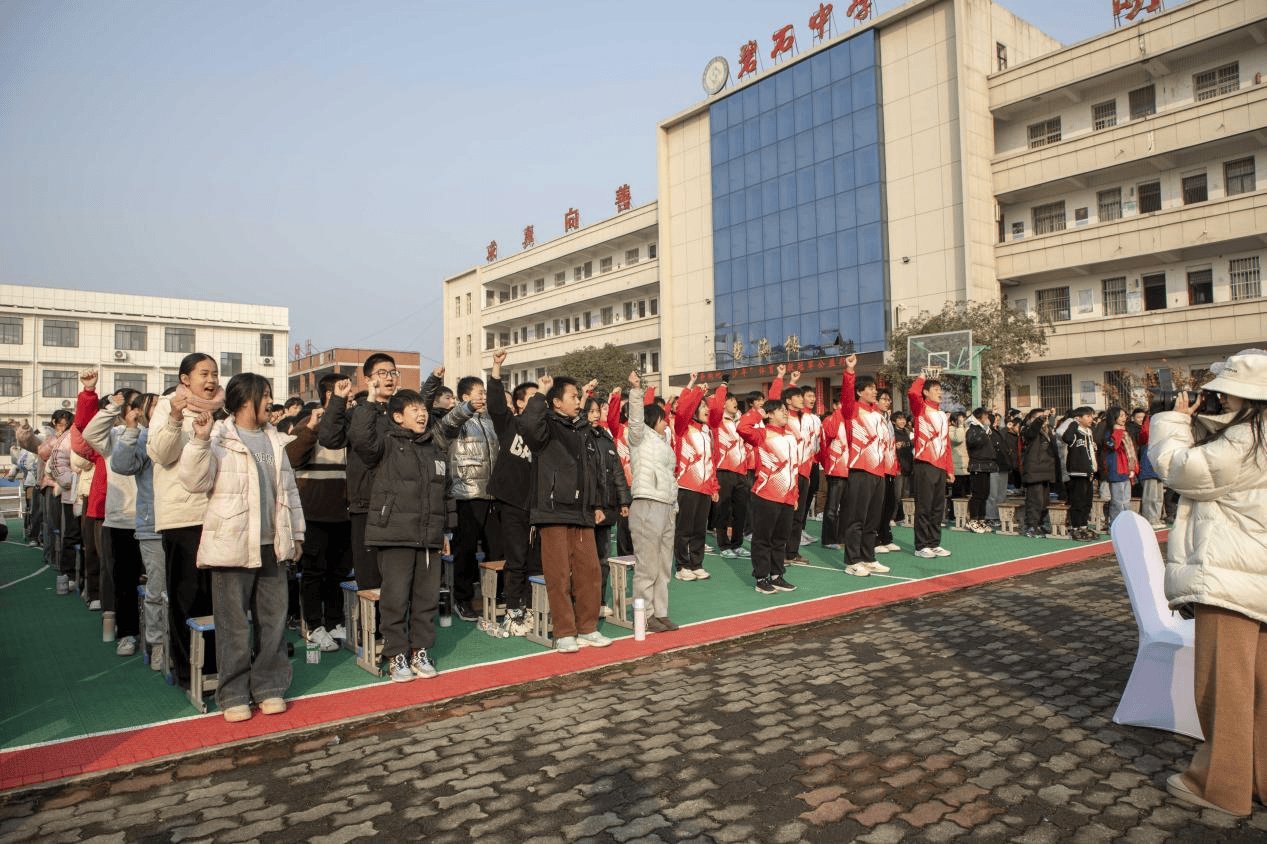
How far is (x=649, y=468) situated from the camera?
6.84m

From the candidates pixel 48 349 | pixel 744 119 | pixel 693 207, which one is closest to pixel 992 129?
pixel 744 119

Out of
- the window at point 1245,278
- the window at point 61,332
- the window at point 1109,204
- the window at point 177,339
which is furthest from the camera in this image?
the window at point 177,339

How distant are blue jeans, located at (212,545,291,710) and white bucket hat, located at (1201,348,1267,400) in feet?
16.3

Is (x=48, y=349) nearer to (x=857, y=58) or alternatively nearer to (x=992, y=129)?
(x=857, y=58)

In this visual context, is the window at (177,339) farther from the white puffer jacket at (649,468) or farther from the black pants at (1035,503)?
the white puffer jacket at (649,468)

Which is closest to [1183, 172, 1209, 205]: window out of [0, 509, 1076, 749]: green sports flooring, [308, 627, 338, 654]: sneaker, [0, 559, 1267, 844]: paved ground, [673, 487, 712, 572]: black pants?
[0, 509, 1076, 749]: green sports flooring

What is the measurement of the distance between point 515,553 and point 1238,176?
92.6ft

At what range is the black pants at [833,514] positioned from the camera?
11.4 meters

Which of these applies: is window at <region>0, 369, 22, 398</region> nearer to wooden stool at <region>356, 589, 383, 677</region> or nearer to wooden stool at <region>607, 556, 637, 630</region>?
wooden stool at <region>356, 589, 383, 677</region>

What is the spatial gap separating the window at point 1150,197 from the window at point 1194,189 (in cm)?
70

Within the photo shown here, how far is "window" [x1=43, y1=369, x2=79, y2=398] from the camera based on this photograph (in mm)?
48844

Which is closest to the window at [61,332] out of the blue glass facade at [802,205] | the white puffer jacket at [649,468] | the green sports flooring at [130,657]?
the blue glass facade at [802,205]

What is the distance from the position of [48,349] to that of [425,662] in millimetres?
55446

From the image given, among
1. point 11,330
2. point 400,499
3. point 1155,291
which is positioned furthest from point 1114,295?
point 11,330
